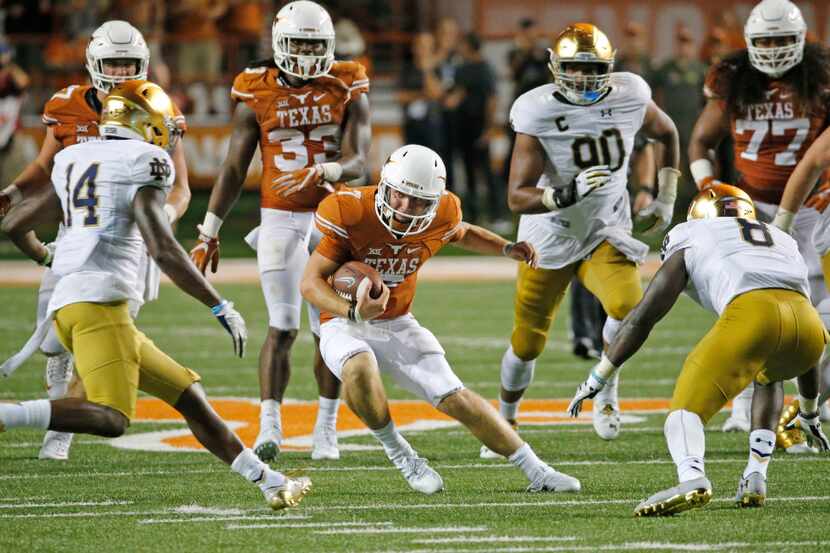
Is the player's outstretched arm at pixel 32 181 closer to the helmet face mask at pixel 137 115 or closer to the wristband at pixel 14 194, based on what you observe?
the wristband at pixel 14 194

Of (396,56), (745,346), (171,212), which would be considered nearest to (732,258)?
(745,346)

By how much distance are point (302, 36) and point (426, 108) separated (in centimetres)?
1047

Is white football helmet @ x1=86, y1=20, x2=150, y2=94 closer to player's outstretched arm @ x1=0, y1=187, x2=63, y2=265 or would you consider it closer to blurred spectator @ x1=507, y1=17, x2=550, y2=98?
player's outstretched arm @ x1=0, y1=187, x2=63, y2=265

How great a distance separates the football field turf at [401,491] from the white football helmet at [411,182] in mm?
1023

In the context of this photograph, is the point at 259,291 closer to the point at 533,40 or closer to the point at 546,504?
the point at 533,40

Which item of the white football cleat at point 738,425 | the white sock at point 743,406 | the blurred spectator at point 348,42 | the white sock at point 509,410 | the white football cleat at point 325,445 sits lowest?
the blurred spectator at point 348,42

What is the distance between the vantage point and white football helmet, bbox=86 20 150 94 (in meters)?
6.97

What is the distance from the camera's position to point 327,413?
7.04 meters

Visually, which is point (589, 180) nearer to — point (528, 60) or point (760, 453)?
point (760, 453)

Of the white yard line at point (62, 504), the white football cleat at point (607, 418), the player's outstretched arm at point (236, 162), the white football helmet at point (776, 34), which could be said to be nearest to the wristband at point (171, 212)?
the player's outstretched arm at point (236, 162)

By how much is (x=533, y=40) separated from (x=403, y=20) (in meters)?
6.93

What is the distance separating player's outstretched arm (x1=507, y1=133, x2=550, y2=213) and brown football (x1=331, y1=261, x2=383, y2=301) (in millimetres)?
1324

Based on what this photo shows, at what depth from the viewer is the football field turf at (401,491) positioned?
16.6 ft

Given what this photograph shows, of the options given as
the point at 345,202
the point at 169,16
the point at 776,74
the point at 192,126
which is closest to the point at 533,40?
the point at 192,126
